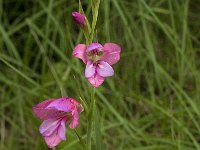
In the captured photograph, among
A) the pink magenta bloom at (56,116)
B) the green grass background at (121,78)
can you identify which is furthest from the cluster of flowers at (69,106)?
the green grass background at (121,78)

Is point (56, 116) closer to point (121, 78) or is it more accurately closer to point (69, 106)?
point (69, 106)

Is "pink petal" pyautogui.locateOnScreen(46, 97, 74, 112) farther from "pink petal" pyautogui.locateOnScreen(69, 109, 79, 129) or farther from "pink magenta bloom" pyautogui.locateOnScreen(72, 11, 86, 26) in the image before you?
"pink magenta bloom" pyautogui.locateOnScreen(72, 11, 86, 26)

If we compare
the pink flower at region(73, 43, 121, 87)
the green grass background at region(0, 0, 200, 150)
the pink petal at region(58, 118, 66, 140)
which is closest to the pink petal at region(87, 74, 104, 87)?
the pink flower at region(73, 43, 121, 87)

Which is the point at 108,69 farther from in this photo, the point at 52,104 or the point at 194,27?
the point at 194,27

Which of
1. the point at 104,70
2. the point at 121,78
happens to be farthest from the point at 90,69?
→ the point at 121,78

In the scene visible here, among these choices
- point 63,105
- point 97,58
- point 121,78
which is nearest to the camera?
point 63,105

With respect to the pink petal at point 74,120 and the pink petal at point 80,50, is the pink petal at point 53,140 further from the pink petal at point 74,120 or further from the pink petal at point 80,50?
the pink petal at point 80,50

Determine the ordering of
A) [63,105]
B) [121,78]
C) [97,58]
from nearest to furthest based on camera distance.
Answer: [63,105] → [97,58] → [121,78]

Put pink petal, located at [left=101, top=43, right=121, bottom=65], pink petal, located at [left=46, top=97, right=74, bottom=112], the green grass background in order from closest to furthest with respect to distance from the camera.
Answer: pink petal, located at [left=46, top=97, right=74, bottom=112] < pink petal, located at [left=101, top=43, right=121, bottom=65] < the green grass background
